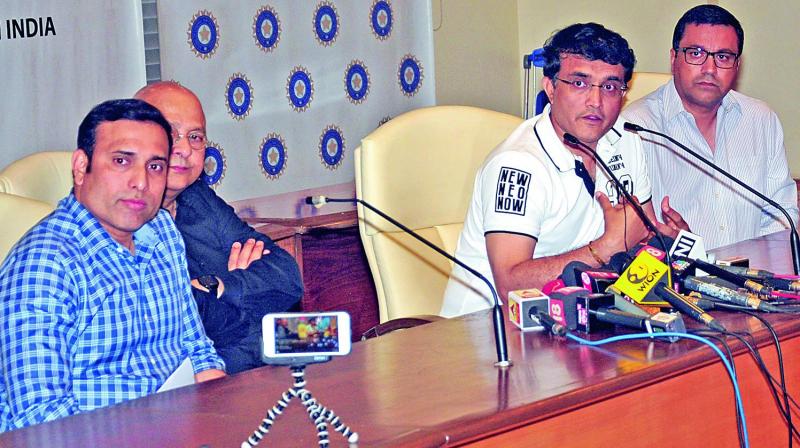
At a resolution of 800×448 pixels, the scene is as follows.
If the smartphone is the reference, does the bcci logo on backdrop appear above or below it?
above

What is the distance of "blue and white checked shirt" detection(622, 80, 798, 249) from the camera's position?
11.3ft

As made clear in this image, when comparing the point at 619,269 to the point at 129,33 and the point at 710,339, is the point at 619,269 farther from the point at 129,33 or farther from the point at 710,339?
the point at 129,33

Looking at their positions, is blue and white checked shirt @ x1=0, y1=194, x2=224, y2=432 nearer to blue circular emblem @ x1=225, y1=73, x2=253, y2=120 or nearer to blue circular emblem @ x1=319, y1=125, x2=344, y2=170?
blue circular emblem @ x1=225, y1=73, x2=253, y2=120

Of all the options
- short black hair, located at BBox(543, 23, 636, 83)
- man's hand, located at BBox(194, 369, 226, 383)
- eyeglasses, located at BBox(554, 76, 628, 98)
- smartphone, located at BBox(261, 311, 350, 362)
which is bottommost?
man's hand, located at BBox(194, 369, 226, 383)

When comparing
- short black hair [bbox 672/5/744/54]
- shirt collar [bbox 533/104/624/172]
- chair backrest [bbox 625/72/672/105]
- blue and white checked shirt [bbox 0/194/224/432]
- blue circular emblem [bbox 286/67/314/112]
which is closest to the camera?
blue and white checked shirt [bbox 0/194/224/432]

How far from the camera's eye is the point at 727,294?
6.88 feet

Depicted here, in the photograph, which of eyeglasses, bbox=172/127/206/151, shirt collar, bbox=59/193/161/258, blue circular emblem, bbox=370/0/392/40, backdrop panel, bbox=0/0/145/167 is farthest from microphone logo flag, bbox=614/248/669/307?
blue circular emblem, bbox=370/0/392/40

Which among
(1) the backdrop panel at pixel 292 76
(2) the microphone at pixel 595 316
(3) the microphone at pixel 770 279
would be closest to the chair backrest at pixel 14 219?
(2) the microphone at pixel 595 316

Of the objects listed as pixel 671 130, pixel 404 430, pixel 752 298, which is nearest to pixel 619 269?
pixel 752 298

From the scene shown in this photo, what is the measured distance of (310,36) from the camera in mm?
4555

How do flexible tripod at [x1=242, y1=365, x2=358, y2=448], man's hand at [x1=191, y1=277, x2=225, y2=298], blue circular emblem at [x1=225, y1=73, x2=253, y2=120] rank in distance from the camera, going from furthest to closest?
blue circular emblem at [x1=225, y1=73, x2=253, y2=120], man's hand at [x1=191, y1=277, x2=225, y2=298], flexible tripod at [x1=242, y1=365, x2=358, y2=448]

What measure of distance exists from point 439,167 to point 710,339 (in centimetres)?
127

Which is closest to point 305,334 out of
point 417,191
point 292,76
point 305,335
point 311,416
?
point 305,335

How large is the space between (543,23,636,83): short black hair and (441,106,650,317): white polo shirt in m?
0.17
